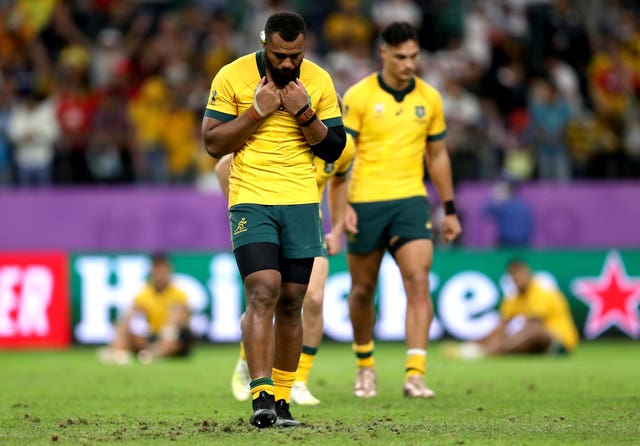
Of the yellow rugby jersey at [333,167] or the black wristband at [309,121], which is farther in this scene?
the yellow rugby jersey at [333,167]

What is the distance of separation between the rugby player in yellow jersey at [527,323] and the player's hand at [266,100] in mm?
9910

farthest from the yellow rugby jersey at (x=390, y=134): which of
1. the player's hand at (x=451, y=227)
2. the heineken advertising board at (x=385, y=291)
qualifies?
the heineken advertising board at (x=385, y=291)

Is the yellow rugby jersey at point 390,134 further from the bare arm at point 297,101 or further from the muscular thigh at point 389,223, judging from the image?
the bare arm at point 297,101

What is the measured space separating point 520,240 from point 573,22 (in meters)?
4.52

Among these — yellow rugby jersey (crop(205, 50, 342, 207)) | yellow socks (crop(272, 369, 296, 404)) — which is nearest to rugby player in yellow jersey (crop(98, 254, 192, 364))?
yellow socks (crop(272, 369, 296, 404))

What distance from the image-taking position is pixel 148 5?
2355 centimetres

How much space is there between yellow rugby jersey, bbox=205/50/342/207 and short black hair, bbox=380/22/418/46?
272 centimetres

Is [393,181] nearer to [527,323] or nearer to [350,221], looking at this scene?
[350,221]

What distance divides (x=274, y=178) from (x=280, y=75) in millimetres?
623

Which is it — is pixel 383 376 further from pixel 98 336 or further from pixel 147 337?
pixel 98 336

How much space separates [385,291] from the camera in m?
18.7

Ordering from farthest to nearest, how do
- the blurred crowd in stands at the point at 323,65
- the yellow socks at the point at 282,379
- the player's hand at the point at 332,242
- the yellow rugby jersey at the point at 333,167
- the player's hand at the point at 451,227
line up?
1. the blurred crowd in stands at the point at 323,65
2. the player's hand at the point at 451,227
3. the player's hand at the point at 332,242
4. the yellow rugby jersey at the point at 333,167
5. the yellow socks at the point at 282,379

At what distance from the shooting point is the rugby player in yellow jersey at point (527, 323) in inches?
691

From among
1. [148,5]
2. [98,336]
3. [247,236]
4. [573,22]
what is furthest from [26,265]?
[247,236]
